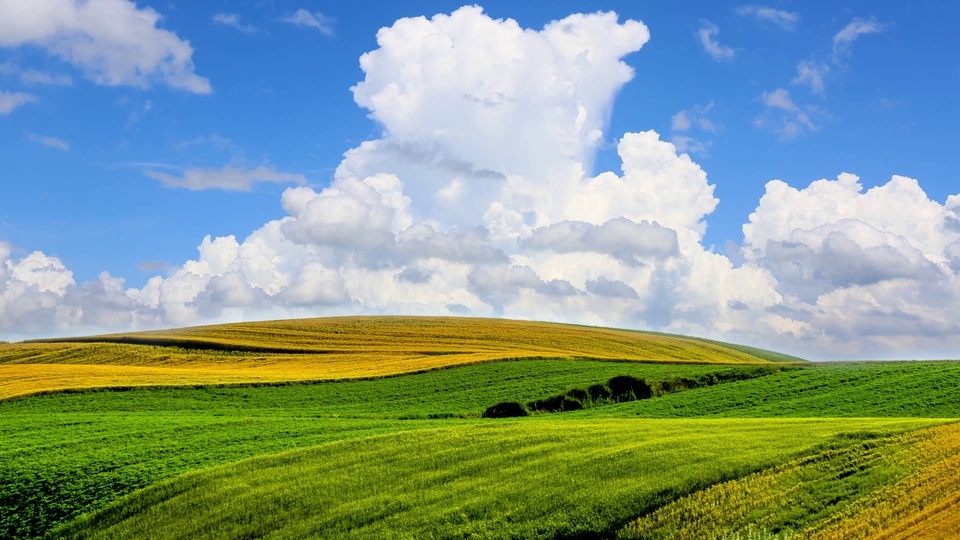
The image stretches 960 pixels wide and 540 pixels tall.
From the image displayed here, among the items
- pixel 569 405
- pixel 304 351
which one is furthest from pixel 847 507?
pixel 304 351

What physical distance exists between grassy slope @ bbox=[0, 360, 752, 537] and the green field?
139 mm

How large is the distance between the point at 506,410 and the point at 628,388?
9.72 metres

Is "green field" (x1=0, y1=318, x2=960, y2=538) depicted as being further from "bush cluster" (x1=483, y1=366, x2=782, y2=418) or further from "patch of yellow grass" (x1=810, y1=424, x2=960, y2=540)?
"bush cluster" (x1=483, y1=366, x2=782, y2=418)

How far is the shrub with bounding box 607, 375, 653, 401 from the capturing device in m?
47.4

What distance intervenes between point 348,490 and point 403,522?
358 cm

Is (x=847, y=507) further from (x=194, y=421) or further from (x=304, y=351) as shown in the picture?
(x=304, y=351)

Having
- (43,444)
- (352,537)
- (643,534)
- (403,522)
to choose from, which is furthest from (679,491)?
(43,444)

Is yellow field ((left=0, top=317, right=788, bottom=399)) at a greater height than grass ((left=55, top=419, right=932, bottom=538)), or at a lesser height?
greater

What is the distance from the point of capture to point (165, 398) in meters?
48.6

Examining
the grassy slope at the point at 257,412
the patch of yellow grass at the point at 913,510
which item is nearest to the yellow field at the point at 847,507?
the patch of yellow grass at the point at 913,510

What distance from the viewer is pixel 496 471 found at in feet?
75.5

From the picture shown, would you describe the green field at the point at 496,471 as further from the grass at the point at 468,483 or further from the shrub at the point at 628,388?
the shrub at the point at 628,388

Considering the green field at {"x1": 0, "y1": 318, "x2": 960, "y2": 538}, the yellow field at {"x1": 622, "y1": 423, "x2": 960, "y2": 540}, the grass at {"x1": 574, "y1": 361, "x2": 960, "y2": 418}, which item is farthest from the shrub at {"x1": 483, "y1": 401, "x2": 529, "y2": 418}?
the yellow field at {"x1": 622, "y1": 423, "x2": 960, "y2": 540}

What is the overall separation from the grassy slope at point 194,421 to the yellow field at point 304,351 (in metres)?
4.35
